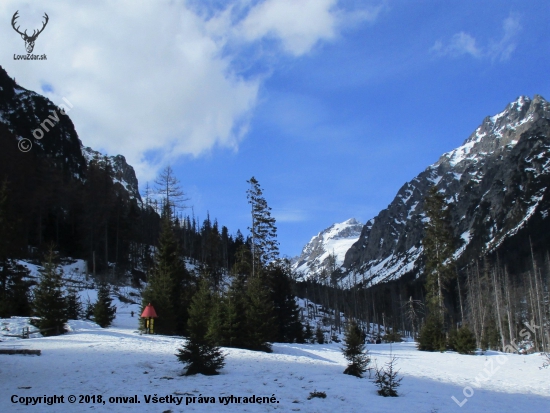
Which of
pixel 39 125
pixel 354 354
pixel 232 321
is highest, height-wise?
pixel 39 125

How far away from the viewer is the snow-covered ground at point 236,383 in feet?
35.3

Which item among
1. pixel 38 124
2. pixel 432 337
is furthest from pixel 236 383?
pixel 38 124

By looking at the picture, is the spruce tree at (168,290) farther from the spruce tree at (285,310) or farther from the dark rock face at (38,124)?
the dark rock face at (38,124)

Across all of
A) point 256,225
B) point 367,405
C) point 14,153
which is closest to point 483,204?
point 256,225

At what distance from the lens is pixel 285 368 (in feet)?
51.8

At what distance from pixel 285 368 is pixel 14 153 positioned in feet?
153

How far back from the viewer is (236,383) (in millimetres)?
12805

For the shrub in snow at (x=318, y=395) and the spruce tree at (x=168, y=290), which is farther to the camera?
the spruce tree at (x=168, y=290)

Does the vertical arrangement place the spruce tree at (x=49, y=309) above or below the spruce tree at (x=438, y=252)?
below

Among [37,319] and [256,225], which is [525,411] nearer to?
[37,319]

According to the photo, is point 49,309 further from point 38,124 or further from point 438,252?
point 38,124

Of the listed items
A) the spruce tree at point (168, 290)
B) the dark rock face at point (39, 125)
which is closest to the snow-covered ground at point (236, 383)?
the spruce tree at point (168, 290)

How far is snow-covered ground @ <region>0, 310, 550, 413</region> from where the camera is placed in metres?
10.8

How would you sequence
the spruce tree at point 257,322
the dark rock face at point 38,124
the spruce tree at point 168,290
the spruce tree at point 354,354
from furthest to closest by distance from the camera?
the dark rock face at point 38,124 < the spruce tree at point 168,290 < the spruce tree at point 257,322 < the spruce tree at point 354,354
